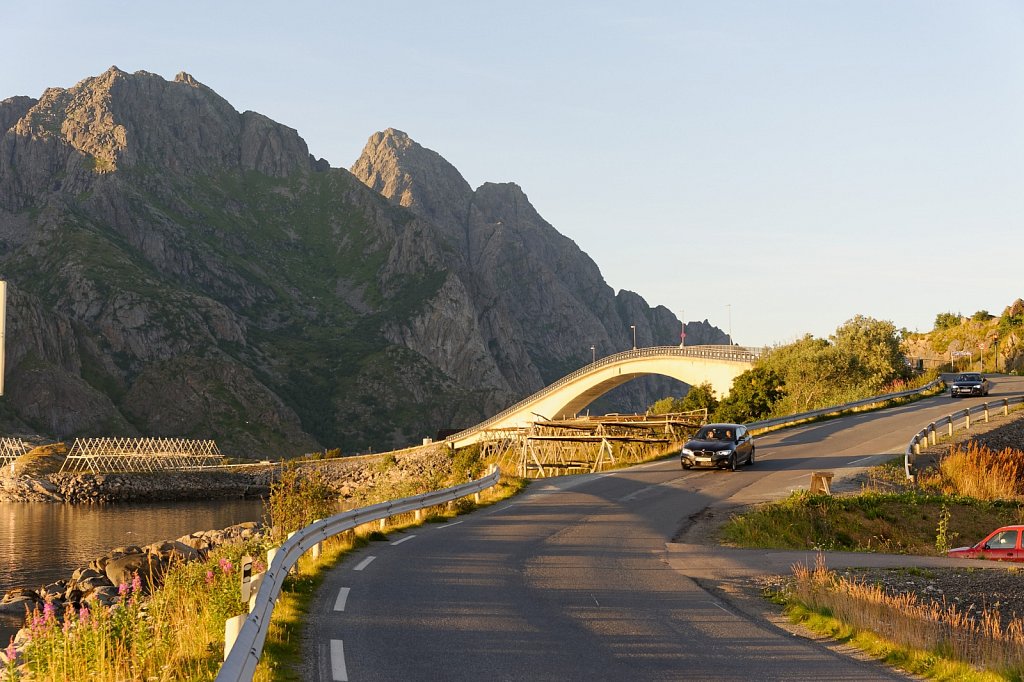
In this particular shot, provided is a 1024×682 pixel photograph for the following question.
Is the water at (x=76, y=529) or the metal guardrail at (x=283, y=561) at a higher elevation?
the metal guardrail at (x=283, y=561)

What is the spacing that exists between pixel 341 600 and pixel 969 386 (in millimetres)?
56367

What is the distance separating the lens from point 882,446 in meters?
41.3

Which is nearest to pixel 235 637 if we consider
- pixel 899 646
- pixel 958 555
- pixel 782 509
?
pixel 899 646

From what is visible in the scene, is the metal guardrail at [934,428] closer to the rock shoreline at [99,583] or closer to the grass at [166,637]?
the rock shoreline at [99,583]

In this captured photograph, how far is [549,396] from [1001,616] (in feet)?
339

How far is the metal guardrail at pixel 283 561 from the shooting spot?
26.0ft

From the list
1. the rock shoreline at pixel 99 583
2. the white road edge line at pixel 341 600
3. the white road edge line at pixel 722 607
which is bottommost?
the rock shoreline at pixel 99 583

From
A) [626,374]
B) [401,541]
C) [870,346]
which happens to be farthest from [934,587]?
[626,374]

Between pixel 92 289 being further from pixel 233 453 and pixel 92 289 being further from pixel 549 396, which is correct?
pixel 549 396

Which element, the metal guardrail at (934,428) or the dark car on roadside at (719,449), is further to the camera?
the dark car on roadside at (719,449)

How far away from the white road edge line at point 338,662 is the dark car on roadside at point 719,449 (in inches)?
1086

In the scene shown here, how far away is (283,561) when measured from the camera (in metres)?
13.2

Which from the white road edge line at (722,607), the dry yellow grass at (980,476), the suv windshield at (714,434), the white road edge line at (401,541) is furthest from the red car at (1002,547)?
the suv windshield at (714,434)

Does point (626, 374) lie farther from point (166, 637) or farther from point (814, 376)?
point (166, 637)
